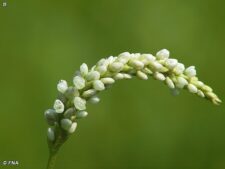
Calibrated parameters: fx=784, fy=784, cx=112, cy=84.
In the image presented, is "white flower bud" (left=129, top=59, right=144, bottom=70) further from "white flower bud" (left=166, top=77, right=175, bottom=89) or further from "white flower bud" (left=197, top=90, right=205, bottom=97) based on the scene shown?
"white flower bud" (left=197, top=90, right=205, bottom=97)

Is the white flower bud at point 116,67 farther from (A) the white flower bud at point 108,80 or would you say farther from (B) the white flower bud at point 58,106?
(B) the white flower bud at point 58,106

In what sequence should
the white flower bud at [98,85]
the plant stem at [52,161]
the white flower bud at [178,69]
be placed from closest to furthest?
the white flower bud at [98,85] < the plant stem at [52,161] < the white flower bud at [178,69]

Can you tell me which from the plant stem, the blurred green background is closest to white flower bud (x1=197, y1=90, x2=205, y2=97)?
the plant stem

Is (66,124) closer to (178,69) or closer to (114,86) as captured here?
(178,69)

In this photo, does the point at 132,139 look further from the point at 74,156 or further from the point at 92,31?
the point at 92,31

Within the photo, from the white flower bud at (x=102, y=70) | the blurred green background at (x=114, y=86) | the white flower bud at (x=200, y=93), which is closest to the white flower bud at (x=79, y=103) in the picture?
the white flower bud at (x=102, y=70)

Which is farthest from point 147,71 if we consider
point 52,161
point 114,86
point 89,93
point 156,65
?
point 114,86

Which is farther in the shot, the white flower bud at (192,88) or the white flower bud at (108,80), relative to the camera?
the white flower bud at (192,88)
